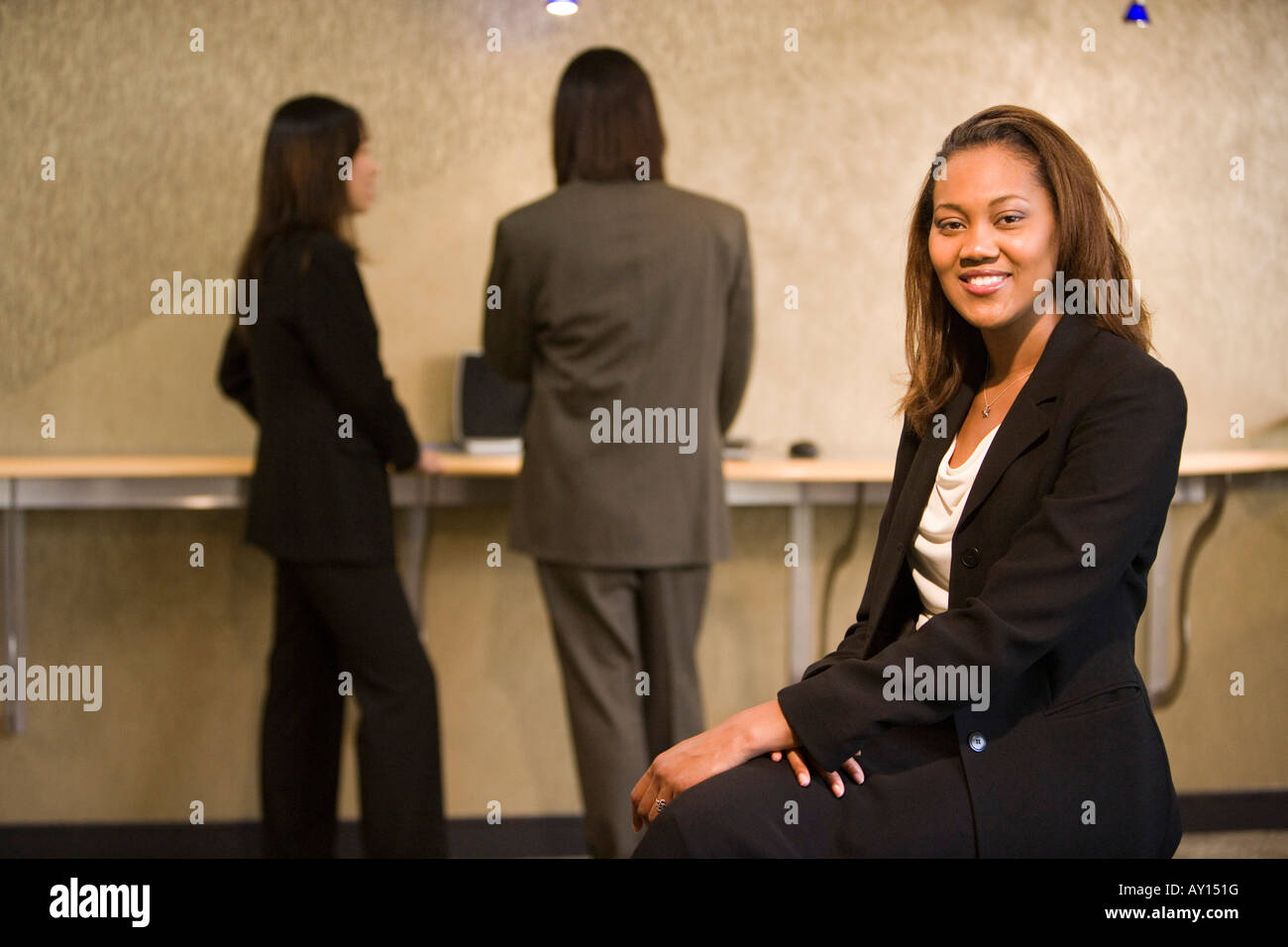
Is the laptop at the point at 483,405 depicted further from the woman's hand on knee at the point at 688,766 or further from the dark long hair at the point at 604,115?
the woman's hand on knee at the point at 688,766

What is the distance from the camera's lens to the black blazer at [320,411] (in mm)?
2154

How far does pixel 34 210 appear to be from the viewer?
2.83 metres

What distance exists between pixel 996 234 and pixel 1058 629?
469 mm

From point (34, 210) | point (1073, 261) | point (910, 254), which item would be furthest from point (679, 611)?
point (34, 210)

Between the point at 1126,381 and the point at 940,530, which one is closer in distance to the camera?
the point at 1126,381

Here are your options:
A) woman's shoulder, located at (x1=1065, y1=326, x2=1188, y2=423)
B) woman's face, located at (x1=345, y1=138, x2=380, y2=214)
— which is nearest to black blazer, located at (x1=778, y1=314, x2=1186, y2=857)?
woman's shoulder, located at (x1=1065, y1=326, x2=1188, y2=423)

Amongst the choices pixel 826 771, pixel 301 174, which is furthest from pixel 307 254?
pixel 826 771

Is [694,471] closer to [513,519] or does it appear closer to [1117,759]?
[513,519]

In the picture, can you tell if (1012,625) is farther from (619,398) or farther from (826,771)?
(619,398)

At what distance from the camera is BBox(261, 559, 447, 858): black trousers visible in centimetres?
224

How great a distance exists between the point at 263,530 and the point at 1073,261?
165 cm

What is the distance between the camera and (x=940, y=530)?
132 cm

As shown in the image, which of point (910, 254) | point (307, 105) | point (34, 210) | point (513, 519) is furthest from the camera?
point (34, 210)

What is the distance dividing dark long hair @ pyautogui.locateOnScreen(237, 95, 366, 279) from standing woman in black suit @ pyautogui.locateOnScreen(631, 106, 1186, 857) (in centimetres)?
134
